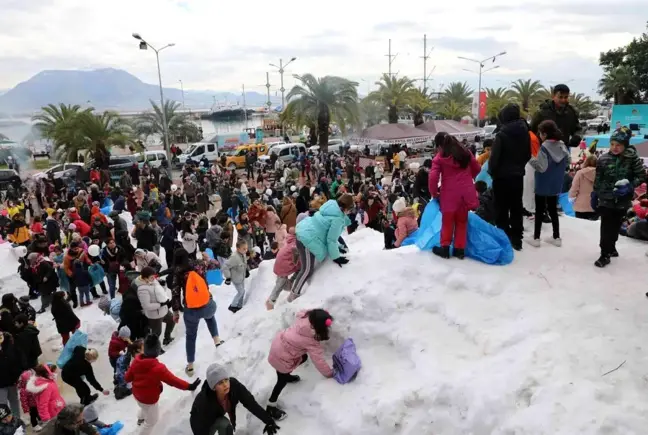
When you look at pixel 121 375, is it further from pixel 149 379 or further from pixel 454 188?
pixel 454 188

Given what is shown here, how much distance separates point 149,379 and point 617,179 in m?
5.78

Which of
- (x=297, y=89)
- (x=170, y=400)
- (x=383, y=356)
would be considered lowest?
(x=170, y=400)

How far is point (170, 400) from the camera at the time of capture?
6414mm

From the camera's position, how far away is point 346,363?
4.64 m

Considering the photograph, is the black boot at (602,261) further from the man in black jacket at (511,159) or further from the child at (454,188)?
the child at (454,188)

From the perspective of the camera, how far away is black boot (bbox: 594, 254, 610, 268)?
5.53 m

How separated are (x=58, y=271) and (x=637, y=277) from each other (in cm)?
1046

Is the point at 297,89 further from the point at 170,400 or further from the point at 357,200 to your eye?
the point at 170,400

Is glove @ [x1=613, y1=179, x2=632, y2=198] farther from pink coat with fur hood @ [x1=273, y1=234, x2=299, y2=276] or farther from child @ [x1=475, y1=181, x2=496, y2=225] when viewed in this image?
pink coat with fur hood @ [x1=273, y1=234, x2=299, y2=276]

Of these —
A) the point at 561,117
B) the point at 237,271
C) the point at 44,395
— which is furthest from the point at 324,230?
the point at 44,395

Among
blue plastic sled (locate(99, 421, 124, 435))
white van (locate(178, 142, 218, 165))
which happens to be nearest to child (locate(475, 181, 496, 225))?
blue plastic sled (locate(99, 421, 124, 435))

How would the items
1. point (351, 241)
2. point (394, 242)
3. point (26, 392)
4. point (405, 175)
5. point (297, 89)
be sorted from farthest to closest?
1. point (297, 89)
2. point (405, 175)
3. point (351, 241)
4. point (394, 242)
5. point (26, 392)

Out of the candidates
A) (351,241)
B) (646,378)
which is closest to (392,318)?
(646,378)

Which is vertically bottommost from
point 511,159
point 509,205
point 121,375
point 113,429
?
point 113,429
